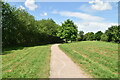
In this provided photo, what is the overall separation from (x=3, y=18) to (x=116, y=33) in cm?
5081

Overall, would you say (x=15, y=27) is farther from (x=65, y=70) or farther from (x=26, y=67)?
(x=65, y=70)

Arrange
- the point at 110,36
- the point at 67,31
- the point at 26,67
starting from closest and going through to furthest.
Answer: the point at 26,67 → the point at 67,31 → the point at 110,36

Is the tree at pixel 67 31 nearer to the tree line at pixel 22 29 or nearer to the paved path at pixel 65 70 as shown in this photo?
the tree line at pixel 22 29

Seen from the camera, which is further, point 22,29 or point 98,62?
point 22,29

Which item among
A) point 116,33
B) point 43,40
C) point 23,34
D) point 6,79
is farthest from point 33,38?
point 116,33

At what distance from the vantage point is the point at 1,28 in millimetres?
24031

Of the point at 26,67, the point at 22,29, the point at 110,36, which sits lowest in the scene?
the point at 26,67

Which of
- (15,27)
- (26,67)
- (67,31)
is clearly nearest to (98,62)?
(26,67)

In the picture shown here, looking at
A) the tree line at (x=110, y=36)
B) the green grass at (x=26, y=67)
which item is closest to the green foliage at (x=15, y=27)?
the green grass at (x=26, y=67)

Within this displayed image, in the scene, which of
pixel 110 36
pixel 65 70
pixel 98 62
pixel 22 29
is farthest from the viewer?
pixel 110 36

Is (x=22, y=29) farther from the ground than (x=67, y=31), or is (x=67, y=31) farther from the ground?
(x=67, y=31)

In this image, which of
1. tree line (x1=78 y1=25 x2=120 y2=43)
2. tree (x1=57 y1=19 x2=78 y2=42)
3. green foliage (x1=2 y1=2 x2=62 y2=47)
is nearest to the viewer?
green foliage (x1=2 y1=2 x2=62 y2=47)

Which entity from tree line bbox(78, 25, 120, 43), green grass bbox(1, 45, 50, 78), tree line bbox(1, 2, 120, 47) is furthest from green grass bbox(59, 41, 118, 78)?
tree line bbox(78, 25, 120, 43)

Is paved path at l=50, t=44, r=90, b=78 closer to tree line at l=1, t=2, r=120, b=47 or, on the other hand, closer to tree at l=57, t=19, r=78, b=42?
tree line at l=1, t=2, r=120, b=47
